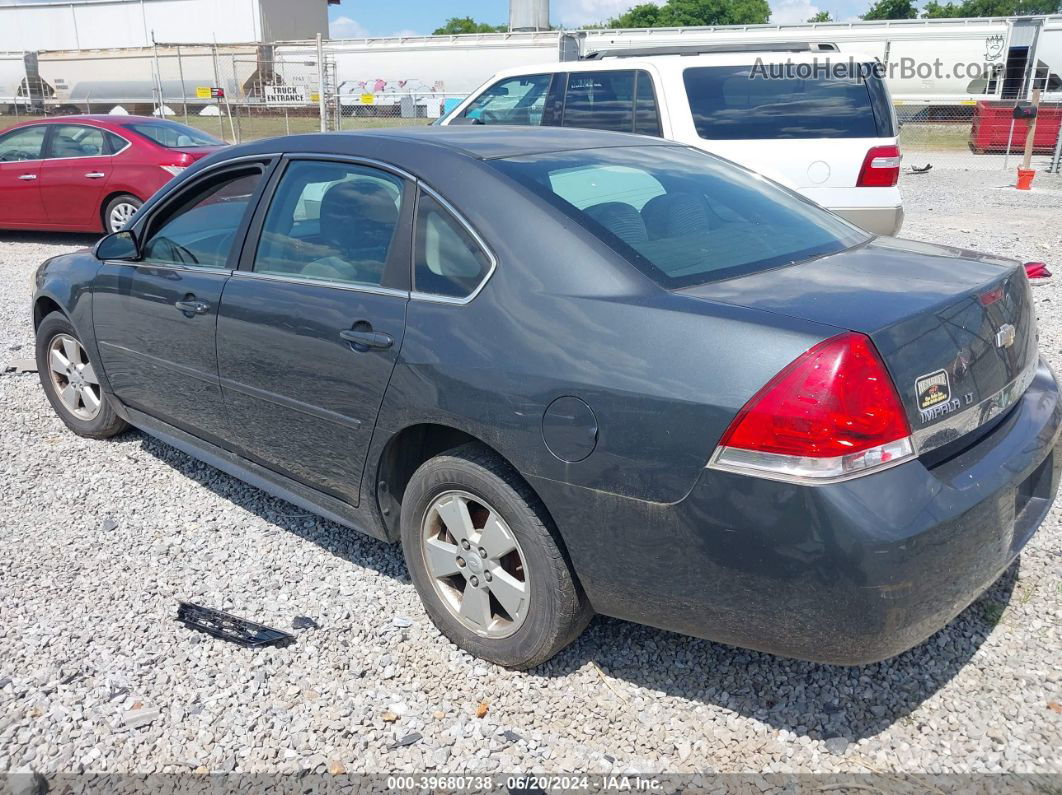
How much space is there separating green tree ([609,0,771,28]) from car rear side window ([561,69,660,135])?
236 feet

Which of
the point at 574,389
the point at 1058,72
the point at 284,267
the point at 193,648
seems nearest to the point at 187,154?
the point at 284,267

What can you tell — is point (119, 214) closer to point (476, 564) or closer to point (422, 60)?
point (476, 564)

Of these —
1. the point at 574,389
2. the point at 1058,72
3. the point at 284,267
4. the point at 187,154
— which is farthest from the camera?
the point at 1058,72

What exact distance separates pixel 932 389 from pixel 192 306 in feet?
9.29

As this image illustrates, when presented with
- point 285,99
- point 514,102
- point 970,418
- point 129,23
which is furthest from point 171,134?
point 129,23

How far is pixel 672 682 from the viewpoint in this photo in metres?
2.83

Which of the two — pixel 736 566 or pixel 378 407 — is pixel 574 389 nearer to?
pixel 736 566

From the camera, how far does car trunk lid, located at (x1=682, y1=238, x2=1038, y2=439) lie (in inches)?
88.5

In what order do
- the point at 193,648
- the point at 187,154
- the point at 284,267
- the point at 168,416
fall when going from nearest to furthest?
the point at 193,648
the point at 284,267
the point at 168,416
the point at 187,154

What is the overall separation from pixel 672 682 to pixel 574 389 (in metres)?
1.07

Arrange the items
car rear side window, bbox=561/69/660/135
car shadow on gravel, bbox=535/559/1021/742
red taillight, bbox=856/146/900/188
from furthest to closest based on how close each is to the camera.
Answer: car rear side window, bbox=561/69/660/135, red taillight, bbox=856/146/900/188, car shadow on gravel, bbox=535/559/1021/742

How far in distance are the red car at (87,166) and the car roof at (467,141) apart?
24.3 feet

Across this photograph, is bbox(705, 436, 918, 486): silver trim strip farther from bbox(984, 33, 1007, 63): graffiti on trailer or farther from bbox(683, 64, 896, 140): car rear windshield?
bbox(984, 33, 1007, 63): graffiti on trailer

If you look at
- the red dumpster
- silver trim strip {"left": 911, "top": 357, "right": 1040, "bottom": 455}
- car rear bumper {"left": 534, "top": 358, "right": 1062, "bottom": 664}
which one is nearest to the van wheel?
car rear bumper {"left": 534, "top": 358, "right": 1062, "bottom": 664}
